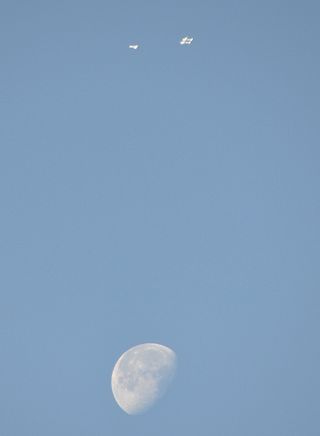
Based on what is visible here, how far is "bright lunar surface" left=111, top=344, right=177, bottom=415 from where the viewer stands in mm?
11461

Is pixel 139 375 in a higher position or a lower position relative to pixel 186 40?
lower

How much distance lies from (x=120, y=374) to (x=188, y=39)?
7.67 meters

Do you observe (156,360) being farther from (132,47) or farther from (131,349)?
(132,47)

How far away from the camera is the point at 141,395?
37.7 ft

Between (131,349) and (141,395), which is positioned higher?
(131,349)

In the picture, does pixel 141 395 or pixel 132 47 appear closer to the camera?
pixel 141 395

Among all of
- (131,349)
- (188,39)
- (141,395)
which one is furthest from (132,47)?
Answer: (141,395)

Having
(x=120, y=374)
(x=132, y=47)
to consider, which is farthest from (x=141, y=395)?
(x=132, y=47)

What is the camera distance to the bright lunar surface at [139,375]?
37.6 feet

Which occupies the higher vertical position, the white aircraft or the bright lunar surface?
the white aircraft

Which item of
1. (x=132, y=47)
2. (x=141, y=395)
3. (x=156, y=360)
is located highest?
(x=132, y=47)

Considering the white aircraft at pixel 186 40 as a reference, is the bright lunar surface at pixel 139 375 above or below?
below

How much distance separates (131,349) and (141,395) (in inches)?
39.9

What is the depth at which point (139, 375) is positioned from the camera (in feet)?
37.8
